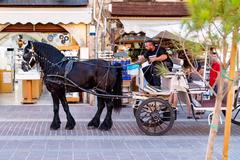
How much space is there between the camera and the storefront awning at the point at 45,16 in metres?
13.7

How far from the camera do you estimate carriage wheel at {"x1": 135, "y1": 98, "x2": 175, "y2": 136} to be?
9.42 meters

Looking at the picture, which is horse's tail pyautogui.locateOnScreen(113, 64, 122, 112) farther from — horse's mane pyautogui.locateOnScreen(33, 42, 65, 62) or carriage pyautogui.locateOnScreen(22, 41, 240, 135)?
horse's mane pyautogui.locateOnScreen(33, 42, 65, 62)

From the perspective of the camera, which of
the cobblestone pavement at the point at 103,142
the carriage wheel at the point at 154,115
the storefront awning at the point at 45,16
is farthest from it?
the storefront awning at the point at 45,16

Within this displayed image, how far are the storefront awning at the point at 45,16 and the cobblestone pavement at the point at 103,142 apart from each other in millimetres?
3227

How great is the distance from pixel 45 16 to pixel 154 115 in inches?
227

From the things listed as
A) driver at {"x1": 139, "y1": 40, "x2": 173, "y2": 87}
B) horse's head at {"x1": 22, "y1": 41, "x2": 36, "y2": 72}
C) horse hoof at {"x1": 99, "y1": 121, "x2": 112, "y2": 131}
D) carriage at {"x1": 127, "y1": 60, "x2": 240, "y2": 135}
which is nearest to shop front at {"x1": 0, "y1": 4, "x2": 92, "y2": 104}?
horse's head at {"x1": 22, "y1": 41, "x2": 36, "y2": 72}

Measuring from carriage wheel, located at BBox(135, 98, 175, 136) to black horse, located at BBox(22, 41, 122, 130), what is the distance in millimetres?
907

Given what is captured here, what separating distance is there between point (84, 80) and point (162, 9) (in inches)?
231

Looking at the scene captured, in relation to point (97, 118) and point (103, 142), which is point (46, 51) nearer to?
point (97, 118)

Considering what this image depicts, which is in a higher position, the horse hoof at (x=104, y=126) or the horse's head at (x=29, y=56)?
the horse's head at (x=29, y=56)

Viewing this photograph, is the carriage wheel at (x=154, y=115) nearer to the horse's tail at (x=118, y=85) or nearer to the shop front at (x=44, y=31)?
the horse's tail at (x=118, y=85)

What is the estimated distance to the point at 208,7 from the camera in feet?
14.8

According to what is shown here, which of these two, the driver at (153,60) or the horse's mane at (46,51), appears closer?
the horse's mane at (46,51)

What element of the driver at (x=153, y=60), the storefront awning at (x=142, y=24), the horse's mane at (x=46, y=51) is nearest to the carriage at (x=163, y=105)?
the driver at (x=153, y=60)
